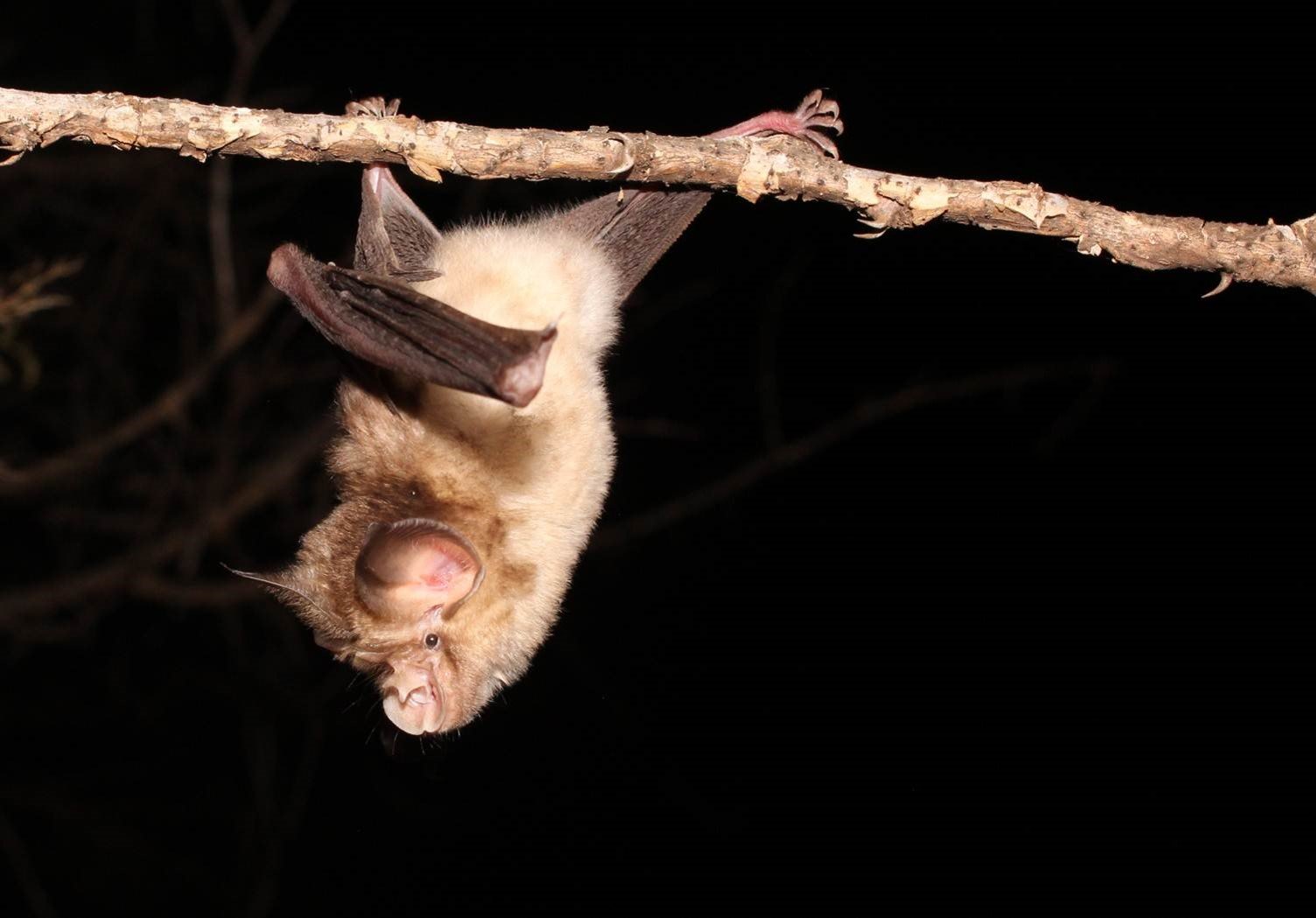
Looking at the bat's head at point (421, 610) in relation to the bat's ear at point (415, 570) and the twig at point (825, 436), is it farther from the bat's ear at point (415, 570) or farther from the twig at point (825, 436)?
the twig at point (825, 436)

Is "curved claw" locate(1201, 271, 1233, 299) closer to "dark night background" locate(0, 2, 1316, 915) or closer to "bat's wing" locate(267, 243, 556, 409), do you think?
"bat's wing" locate(267, 243, 556, 409)

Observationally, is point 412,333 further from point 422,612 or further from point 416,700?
point 416,700

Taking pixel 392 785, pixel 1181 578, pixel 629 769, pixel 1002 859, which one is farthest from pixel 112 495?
pixel 1181 578

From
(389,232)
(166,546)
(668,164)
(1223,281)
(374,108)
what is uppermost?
(166,546)

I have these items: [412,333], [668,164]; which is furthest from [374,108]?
[668,164]

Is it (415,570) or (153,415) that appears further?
(153,415)

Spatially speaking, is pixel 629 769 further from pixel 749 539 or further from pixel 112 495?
pixel 112 495

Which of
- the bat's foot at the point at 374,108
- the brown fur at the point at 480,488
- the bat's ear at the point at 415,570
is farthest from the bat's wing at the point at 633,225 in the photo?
the bat's ear at the point at 415,570
